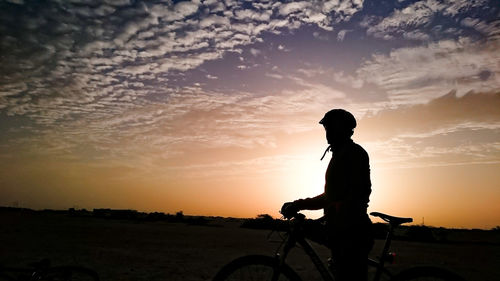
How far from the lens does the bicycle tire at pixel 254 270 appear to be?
370 centimetres

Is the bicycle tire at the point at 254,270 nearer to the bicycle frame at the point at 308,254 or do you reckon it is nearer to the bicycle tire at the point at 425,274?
the bicycle frame at the point at 308,254

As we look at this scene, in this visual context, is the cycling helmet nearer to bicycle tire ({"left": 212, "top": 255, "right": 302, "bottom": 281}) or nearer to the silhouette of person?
the silhouette of person

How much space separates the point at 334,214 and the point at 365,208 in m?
0.31

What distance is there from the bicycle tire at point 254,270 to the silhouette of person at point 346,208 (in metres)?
0.44

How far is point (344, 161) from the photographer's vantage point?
3.79m

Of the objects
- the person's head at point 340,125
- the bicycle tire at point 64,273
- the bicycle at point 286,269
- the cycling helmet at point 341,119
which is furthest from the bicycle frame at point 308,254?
the bicycle tire at point 64,273

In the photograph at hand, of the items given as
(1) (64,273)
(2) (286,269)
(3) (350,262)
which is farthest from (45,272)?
(3) (350,262)

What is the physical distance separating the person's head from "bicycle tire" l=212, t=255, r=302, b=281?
1.37 metres

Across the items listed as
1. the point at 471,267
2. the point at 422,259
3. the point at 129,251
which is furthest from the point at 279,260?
the point at 422,259

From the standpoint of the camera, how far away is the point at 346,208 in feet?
12.3

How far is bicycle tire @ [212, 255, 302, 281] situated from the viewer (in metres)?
3.70

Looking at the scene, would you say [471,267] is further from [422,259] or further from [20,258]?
[20,258]

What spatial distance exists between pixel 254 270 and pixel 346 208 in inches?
42.4

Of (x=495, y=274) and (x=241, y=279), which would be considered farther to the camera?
(x=495, y=274)
